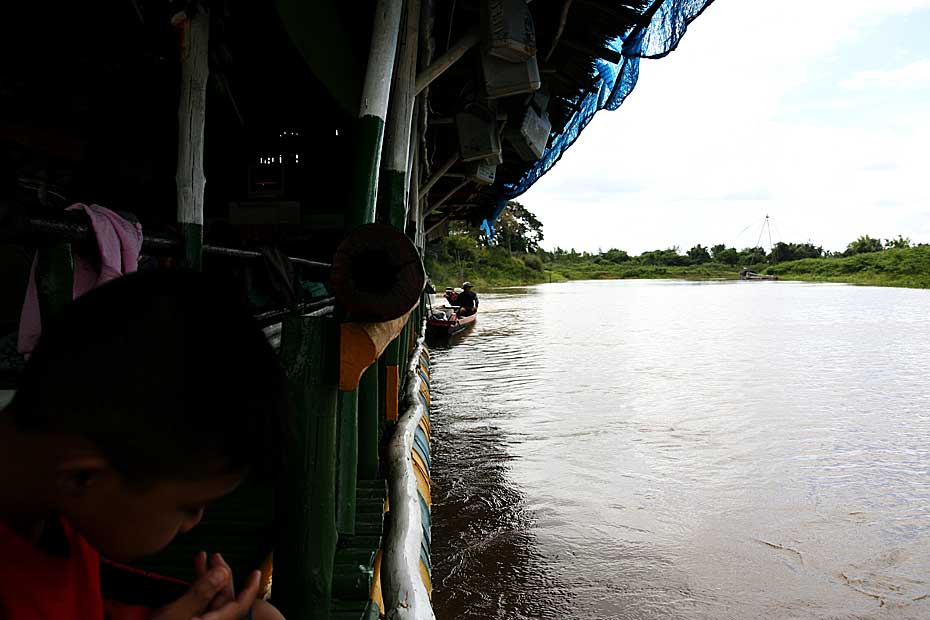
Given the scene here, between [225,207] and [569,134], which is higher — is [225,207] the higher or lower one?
the lower one

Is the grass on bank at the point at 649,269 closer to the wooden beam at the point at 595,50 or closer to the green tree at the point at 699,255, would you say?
the green tree at the point at 699,255

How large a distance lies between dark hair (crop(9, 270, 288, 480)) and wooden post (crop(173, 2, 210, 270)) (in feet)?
7.60

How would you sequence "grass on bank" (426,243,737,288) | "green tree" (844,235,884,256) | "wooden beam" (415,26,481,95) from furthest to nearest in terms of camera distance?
"green tree" (844,235,884,256)
"grass on bank" (426,243,737,288)
"wooden beam" (415,26,481,95)

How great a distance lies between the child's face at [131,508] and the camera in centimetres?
76

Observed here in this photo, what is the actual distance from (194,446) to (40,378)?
188 mm

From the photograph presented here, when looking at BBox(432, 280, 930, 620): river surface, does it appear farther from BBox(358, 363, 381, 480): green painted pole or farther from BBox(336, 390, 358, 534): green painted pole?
BBox(336, 390, 358, 534): green painted pole

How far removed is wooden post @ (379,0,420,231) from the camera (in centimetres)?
353

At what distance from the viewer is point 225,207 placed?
554 centimetres

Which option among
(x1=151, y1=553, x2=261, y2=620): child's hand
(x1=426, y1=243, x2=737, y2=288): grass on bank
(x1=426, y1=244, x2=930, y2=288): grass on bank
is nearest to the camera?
(x1=151, y1=553, x2=261, y2=620): child's hand

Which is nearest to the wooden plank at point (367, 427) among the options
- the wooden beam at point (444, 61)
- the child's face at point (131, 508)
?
the wooden beam at point (444, 61)

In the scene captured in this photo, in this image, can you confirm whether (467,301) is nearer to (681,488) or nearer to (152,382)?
(681,488)

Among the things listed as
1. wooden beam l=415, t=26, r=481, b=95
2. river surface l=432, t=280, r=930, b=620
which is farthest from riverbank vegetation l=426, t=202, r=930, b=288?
wooden beam l=415, t=26, r=481, b=95

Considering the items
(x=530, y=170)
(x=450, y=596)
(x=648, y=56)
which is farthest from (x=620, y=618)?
(x=530, y=170)

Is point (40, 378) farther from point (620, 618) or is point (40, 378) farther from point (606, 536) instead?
point (606, 536)
